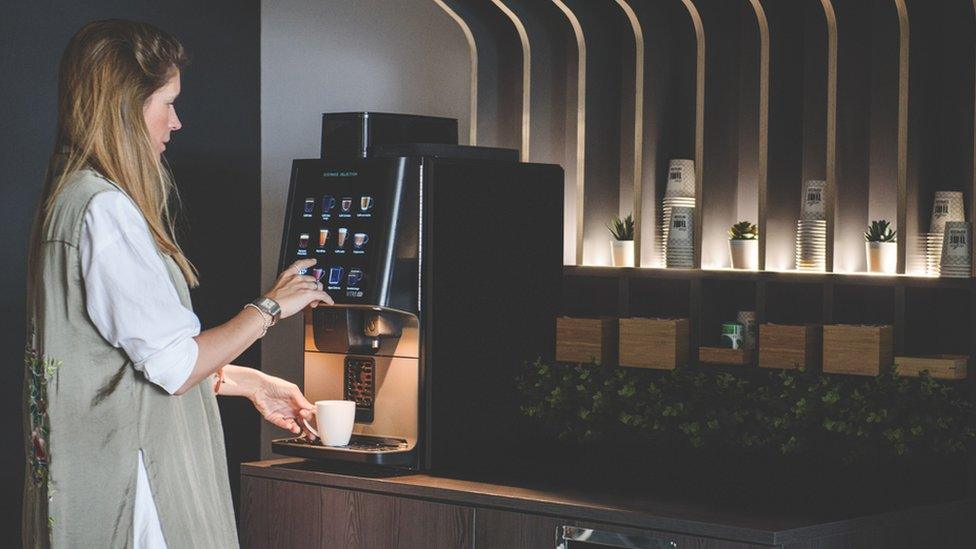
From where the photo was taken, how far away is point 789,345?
132 inches

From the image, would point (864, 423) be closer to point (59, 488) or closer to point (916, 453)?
point (916, 453)

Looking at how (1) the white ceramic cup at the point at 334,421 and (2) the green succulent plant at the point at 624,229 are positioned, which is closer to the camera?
(1) the white ceramic cup at the point at 334,421

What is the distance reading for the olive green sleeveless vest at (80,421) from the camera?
1.88 metres

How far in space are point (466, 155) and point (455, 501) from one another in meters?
0.91

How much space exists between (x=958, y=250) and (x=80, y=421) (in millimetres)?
2212

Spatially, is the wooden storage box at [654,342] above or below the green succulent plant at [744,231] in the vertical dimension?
below

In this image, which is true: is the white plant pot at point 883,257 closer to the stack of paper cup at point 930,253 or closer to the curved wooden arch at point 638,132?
the stack of paper cup at point 930,253

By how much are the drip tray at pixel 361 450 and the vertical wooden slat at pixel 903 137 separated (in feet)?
4.56

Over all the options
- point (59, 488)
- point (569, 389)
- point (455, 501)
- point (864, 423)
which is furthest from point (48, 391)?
point (864, 423)

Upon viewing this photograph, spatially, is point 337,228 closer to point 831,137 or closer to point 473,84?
point 473,84

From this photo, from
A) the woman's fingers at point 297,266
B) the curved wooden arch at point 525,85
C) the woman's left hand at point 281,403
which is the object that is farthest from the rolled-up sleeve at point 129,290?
the curved wooden arch at point 525,85

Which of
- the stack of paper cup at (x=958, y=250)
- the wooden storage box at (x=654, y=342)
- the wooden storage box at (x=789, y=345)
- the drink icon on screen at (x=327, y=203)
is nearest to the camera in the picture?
the drink icon on screen at (x=327, y=203)

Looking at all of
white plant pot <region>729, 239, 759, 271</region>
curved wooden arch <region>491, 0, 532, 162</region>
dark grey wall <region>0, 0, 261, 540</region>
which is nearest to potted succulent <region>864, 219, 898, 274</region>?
white plant pot <region>729, 239, 759, 271</region>

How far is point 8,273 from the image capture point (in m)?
3.44
